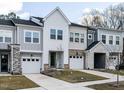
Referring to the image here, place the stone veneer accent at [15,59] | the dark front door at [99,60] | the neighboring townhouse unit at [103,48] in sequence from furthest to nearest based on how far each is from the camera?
1. the dark front door at [99,60]
2. the neighboring townhouse unit at [103,48]
3. the stone veneer accent at [15,59]

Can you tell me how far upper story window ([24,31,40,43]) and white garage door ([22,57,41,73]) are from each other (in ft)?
6.94

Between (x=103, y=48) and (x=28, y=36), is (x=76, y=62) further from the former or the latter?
(x=28, y=36)

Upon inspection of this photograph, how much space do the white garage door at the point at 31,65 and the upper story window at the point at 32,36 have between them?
2.12 meters

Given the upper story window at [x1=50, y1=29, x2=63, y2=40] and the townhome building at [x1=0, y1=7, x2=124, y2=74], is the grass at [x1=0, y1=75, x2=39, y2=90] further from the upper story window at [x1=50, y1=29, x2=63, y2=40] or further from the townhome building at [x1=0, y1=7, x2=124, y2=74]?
the upper story window at [x1=50, y1=29, x2=63, y2=40]

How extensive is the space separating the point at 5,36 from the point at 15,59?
283cm

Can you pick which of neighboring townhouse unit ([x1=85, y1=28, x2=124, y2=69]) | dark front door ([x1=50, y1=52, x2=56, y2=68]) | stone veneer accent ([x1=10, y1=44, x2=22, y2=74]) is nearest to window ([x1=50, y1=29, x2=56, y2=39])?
dark front door ([x1=50, y1=52, x2=56, y2=68])

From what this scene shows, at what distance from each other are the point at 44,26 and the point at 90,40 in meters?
8.13

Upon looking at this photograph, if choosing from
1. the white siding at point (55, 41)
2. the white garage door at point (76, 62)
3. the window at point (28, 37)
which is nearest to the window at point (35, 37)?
the window at point (28, 37)

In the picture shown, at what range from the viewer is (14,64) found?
29.6m

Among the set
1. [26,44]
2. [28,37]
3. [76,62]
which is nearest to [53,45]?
[28,37]

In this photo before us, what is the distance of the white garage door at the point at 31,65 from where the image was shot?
1235 inches

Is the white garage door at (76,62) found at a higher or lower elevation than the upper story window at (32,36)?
lower

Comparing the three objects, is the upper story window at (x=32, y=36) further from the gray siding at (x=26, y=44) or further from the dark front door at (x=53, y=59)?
the dark front door at (x=53, y=59)

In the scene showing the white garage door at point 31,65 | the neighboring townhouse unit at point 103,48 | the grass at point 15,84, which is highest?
the neighboring townhouse unit at point 103,48
